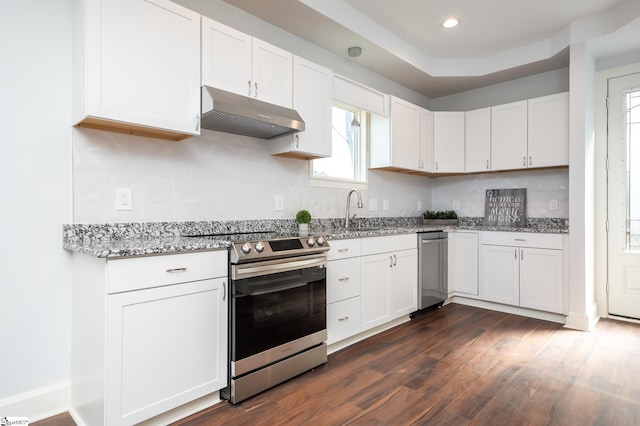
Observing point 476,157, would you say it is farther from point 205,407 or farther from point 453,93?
point 205,407

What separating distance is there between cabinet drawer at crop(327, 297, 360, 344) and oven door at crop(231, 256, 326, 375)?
179 millimetres

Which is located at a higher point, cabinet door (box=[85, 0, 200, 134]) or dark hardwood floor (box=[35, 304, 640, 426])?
cabinet door (box=[85, 0, 200, 134])

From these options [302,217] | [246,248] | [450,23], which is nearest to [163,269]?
[246,248]

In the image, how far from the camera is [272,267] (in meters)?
2.12

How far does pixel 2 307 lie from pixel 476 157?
4313 millimetres

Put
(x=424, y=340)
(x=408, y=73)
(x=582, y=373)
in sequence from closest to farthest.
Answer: (x=582, y=373) → (x=424, y=340) → (x=408, y=73)

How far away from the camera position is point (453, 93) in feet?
15.6

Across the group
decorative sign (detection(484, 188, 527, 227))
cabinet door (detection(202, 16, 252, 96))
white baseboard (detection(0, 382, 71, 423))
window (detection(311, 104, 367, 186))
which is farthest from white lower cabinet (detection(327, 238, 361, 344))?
decorative sign (detection(484, 188, 527, 227))

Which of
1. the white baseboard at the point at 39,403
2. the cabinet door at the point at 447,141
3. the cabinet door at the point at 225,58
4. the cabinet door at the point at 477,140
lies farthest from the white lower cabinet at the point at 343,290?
the cabinet door at the point at 477,140

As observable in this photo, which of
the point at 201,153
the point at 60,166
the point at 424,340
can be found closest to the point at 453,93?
the point at 424,340

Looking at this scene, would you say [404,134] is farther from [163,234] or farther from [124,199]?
[124,199]

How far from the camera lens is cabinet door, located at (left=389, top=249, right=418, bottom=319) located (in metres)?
3.26

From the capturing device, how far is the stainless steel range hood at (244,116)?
2131 mm

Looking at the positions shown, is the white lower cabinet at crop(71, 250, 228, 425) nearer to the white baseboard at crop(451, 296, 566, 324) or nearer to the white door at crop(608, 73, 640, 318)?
the white baseboard at crop(451, 296, 566, 324)
